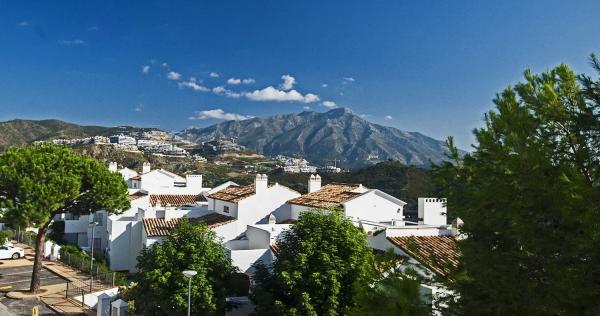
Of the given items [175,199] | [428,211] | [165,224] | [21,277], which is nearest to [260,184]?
[165,224]

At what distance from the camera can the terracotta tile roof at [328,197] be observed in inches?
1313

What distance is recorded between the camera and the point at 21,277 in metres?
32.4

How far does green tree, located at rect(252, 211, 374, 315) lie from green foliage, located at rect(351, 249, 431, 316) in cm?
894

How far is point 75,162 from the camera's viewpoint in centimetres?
2688

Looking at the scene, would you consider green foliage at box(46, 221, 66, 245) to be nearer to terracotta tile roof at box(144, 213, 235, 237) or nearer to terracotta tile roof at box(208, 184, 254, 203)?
terracotta tile roof at box(144, 213, 235, 237)

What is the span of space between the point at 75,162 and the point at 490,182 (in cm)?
2465

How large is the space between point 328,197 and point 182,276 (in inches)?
663

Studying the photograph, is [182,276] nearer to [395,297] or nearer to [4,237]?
[395,297]

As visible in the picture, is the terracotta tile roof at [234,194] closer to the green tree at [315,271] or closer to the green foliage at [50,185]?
the green foliage at [50,185]

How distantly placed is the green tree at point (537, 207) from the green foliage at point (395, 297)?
827 mm

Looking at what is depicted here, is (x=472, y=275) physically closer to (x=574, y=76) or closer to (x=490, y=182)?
(x=490, y=182)

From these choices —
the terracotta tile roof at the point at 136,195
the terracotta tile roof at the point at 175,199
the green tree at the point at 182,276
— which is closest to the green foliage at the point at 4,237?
the terracotta tile roof at the point at 136,195

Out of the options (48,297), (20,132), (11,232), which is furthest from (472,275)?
(20,132)

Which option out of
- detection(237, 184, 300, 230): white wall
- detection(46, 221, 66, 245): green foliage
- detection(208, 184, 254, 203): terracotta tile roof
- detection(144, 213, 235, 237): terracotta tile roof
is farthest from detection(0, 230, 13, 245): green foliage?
detection(237, 184, 300, 230): white wall
